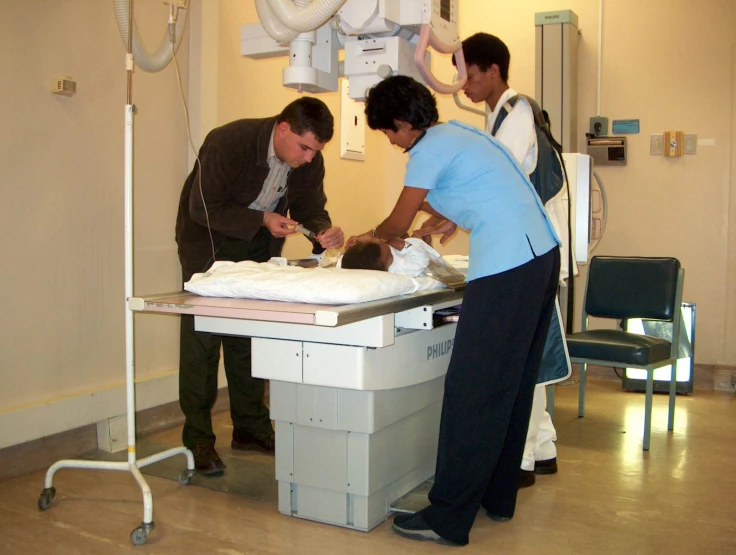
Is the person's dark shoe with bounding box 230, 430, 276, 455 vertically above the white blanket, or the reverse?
the white blanket

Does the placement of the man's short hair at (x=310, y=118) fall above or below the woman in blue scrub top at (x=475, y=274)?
above

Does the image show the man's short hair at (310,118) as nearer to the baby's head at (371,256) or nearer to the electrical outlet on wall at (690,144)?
the baby's head at (371,256)

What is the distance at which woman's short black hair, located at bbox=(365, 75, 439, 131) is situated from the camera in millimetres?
2010

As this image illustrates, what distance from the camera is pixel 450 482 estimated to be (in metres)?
2.01

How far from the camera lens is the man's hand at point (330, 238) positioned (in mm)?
2549

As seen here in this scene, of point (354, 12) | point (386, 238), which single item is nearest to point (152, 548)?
point (386, 238)

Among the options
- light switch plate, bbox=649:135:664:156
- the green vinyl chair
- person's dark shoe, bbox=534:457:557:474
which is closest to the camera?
person's dark shoe, bbox=534:457:557:474

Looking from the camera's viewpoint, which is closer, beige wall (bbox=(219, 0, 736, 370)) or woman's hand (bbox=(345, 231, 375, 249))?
woman's hand (bbox=(345, 231, 375, 249))

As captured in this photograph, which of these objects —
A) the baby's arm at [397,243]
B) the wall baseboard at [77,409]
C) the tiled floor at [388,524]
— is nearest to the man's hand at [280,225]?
the baby's arm at [397,243]

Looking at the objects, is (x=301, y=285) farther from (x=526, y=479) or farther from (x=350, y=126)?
(x=350, y=126)

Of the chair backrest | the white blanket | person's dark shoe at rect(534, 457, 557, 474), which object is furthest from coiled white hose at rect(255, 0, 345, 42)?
the chair backrest

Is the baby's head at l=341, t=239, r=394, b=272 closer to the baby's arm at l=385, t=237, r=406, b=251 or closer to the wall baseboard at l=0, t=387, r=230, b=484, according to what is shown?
the baby's arm at l=385, t=237, r=406, b=251

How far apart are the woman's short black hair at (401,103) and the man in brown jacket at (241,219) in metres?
0.49

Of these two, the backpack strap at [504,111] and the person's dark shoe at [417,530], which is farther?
the backpack strap at [504,111]
